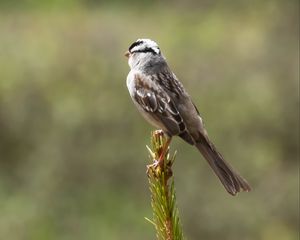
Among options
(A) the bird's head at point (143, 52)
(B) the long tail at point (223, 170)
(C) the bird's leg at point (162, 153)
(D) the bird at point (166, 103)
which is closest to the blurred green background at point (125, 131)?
(A) the bird's head at point (143, 52)

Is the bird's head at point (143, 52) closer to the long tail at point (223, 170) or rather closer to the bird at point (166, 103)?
the bird at point (166, 103)

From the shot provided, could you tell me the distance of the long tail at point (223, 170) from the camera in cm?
455

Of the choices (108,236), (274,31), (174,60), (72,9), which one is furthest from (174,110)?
(72,9)

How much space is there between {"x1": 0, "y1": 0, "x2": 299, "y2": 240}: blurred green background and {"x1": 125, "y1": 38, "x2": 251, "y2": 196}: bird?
476 centimetres

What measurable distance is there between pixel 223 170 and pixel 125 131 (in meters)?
6.39

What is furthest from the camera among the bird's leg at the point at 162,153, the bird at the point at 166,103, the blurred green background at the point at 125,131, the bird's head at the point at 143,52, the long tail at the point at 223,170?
the blurred green background at the point at 125,131

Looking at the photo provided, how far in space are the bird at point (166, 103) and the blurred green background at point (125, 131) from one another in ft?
15.6

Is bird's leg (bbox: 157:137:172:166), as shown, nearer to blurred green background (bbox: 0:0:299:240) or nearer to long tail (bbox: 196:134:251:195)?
long tail (bbox: 196:134:251:195)

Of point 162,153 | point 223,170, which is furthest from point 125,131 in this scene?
point 162,153

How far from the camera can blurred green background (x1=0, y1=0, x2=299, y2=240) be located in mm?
10180

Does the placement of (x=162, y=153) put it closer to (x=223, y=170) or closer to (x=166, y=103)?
→ (x=223, y=170)

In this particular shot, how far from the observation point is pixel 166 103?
512cm

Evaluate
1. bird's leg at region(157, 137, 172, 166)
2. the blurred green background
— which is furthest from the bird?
the blurred green background

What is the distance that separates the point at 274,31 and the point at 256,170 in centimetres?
290
